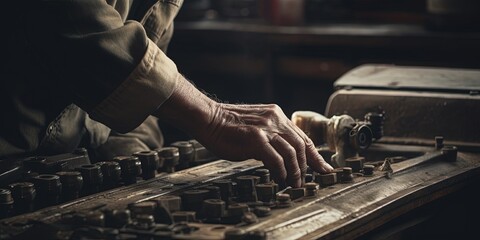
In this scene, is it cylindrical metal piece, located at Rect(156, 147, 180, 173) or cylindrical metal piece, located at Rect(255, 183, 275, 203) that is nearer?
cylindrical metal piece, located at Rect(255, 183, 275, 203)

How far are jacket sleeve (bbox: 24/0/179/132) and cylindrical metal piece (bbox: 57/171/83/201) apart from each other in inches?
5.2

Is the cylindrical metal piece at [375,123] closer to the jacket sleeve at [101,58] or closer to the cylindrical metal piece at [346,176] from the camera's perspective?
the cylindrical metal piece at [346,176]

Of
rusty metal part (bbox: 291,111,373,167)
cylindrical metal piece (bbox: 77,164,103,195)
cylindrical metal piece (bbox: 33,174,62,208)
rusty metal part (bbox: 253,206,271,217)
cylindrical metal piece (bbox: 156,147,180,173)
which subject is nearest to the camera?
rusty metal part (bbox: 253,206,271,217)

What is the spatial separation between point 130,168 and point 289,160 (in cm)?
34

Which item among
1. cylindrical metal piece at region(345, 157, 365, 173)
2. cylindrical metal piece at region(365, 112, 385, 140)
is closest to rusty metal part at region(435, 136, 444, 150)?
cylindrical metal piece at region(365, 112, 385, 140)

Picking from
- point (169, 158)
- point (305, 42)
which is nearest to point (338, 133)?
point (169, 158)

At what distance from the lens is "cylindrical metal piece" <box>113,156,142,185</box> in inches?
76.0

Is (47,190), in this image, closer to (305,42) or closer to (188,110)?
(188,110)

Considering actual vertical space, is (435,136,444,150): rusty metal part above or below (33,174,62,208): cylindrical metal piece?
below

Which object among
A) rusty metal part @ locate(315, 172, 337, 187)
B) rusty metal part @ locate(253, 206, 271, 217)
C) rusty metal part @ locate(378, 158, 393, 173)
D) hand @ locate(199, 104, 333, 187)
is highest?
hand @ locate(199, 104, 333, 187)

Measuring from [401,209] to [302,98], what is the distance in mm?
3162

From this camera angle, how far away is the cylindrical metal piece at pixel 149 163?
1.99m

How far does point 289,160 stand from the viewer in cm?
189

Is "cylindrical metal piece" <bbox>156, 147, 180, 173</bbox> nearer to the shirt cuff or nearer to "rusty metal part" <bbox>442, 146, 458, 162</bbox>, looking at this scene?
the shirt cuff
